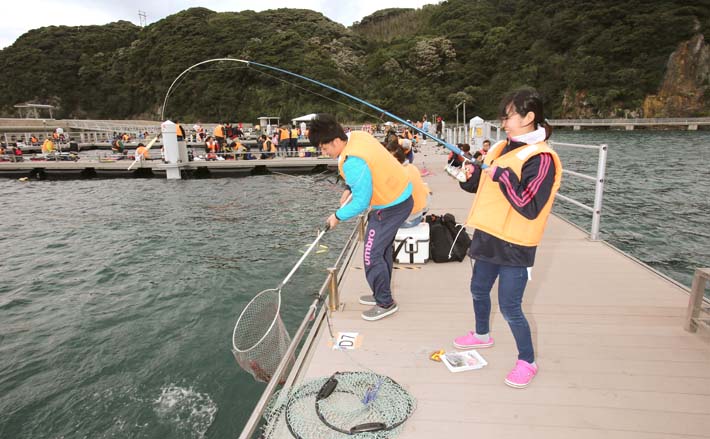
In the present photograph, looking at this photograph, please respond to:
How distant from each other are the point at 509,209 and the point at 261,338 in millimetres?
2063

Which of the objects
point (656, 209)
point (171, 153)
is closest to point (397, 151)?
point (656, 209)

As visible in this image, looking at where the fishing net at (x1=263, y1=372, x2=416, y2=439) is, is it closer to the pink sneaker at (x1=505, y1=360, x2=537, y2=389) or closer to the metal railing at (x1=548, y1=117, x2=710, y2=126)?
the pink sneaker at (x1=505, y1=360, x2=537, y2=389)

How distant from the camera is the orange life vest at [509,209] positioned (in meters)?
2.42

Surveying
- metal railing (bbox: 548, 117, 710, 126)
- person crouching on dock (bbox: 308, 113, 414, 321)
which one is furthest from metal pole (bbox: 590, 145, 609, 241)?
metal railing (bbox: 548, 117, 710, 126)

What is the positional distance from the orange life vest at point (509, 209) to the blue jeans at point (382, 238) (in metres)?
0.96

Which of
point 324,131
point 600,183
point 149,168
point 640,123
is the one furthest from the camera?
point 640,123

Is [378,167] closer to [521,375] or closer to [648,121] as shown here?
[521,375]

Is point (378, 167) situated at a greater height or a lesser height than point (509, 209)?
greater

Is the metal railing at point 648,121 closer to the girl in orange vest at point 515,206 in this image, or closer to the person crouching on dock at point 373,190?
the person crouching on dock at point 373,190

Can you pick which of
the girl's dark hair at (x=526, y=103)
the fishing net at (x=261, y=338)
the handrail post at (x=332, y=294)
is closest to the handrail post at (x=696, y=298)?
the girl's dark hair at (x=526, y=103)

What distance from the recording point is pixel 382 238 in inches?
143

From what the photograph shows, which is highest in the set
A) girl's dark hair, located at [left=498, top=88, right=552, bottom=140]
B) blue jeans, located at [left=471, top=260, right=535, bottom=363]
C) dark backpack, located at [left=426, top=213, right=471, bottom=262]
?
girl's dark hair, located at [left=498, top=88, right=552, bottom=140]

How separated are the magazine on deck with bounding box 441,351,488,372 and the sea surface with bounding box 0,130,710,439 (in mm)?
2197

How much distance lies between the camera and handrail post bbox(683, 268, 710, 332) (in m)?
3.16
